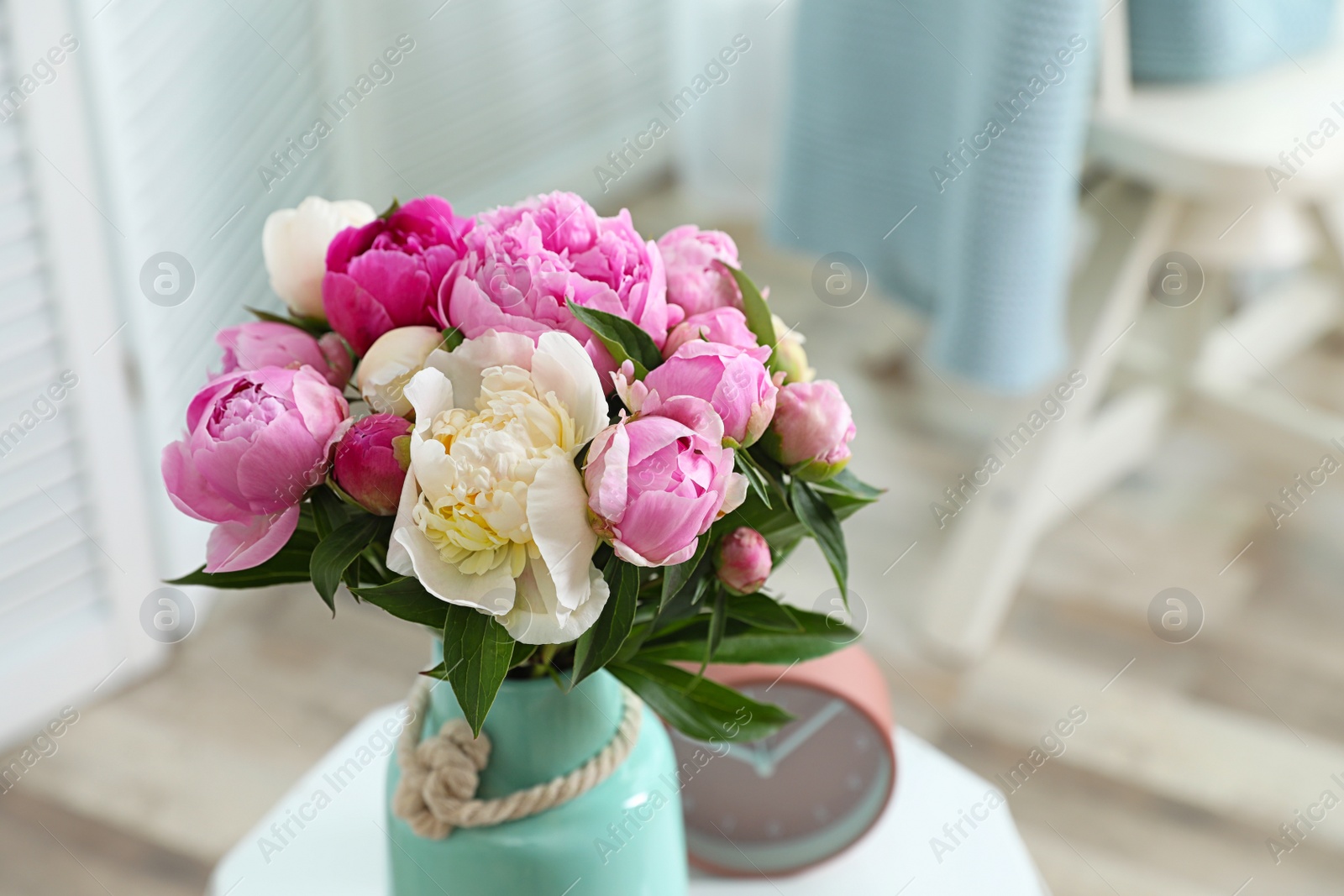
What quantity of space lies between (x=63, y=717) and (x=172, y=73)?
2.30ft

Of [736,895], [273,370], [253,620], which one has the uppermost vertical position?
[273,370]

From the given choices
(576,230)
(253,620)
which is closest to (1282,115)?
(576,230)

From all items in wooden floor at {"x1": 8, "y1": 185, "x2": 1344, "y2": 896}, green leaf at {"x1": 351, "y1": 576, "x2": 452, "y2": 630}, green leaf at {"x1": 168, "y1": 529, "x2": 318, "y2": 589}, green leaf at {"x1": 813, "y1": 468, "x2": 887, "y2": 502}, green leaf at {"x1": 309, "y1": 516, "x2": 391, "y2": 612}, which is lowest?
wooden floor at {"x1": 8, "y1": 185, "x2": 1344, "y2": 896}

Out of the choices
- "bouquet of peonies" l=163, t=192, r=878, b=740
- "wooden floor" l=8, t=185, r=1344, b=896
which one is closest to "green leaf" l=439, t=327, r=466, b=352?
"bouquet of peonies" l=163, t=192, r=878, b=740

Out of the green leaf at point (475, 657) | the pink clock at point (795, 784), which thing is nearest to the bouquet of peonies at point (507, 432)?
the green leaf at point (475, 657)

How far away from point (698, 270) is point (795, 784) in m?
0.37

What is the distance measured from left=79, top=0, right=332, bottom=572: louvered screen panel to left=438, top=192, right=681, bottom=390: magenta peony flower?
0.86 m

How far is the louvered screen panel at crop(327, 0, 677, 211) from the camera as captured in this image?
171 cm

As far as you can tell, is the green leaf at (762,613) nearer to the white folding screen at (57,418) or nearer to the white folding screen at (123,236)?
the white folding screen at (123,236)

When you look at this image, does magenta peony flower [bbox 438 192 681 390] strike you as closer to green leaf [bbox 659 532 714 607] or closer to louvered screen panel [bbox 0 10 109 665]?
green leaf [bbox 659 532 714 607]

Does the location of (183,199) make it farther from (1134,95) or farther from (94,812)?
(1134,95)

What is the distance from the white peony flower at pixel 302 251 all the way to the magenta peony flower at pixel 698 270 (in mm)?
122

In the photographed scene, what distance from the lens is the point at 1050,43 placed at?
1045mm

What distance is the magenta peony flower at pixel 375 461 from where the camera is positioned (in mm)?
396
